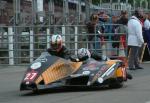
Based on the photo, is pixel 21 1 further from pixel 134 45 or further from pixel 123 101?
pixel 123 101

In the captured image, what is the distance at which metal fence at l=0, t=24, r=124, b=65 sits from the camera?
63.1 ft

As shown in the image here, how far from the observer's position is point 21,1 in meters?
20.2

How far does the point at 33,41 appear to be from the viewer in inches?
767

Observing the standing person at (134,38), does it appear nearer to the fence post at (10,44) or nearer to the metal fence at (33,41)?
the metal fence at (33,41)

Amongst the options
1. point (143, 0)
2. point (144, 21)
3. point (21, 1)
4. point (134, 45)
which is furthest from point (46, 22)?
point (143, 0)

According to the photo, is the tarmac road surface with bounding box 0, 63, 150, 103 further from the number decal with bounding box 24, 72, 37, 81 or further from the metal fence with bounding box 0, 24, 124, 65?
the metal fence with bounding box 0, 24, 124, 65

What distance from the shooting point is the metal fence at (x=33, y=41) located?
19.2 metres

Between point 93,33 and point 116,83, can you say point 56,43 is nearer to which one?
point 116,83

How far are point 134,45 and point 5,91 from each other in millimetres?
5780

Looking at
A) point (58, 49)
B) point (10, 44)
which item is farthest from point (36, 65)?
point (10, 44)

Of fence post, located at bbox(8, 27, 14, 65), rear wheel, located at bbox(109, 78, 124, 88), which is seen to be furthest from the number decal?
fence post, located at bbox(8, 27, 14, 65)

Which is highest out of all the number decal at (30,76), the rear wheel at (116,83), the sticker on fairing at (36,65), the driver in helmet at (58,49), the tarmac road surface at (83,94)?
the driver in helmet at (58,49)

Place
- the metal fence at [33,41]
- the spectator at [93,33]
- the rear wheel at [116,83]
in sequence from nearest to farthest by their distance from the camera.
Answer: the rear wheel at [116,83] < the spectator at [93,33] < the metal fence at [33,41]

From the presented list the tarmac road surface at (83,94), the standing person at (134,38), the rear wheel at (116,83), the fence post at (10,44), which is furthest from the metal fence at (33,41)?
the rear wheel at (116,83)
